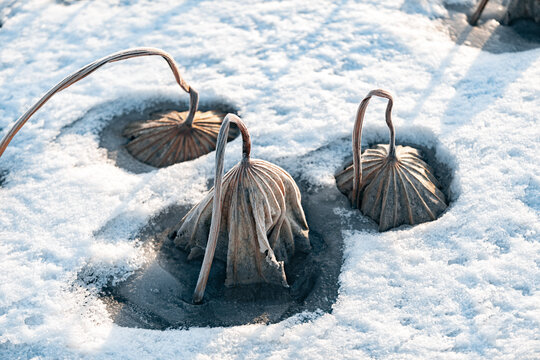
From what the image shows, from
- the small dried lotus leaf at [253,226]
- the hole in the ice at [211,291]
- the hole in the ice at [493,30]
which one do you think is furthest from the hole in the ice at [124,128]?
the hole in the ice at [493,30]

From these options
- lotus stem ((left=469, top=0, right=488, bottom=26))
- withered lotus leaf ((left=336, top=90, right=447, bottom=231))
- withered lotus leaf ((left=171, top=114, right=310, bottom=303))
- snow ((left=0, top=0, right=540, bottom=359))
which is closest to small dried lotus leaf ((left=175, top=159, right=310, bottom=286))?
withered lotus leaf ((left=171, top=114, right=310, bottom=303))

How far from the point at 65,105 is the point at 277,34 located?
5.48 ft

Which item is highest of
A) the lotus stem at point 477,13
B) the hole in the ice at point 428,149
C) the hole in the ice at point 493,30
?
the lotus stem at point 477,13

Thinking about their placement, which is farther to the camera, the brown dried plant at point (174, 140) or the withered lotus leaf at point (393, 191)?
the brown dried plant at point (174, 140)

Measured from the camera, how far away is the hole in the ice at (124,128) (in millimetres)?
3391

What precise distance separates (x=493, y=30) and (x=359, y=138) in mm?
2249

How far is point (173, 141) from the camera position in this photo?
11.1ft

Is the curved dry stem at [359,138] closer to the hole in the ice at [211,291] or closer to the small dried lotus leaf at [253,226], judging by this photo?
the hole in the ice at [211,291]

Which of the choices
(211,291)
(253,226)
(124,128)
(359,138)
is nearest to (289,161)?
(359,138)

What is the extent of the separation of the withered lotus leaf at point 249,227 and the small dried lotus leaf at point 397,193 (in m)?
0.41

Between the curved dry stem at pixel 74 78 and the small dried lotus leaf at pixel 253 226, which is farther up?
the curved dry stem at pixel 74 78

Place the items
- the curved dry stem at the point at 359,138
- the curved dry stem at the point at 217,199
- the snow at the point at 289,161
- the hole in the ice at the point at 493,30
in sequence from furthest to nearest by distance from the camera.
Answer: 1. the hole in the ice at the point at 493,30
2. the curved dry stem at the point at 359,138
3. the snow at the point at 289,161
4. the curved dry stem at the point at 217,199

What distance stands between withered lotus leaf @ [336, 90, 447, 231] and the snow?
81 millimetres

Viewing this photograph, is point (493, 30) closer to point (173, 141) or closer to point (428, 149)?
point (428, 149)
